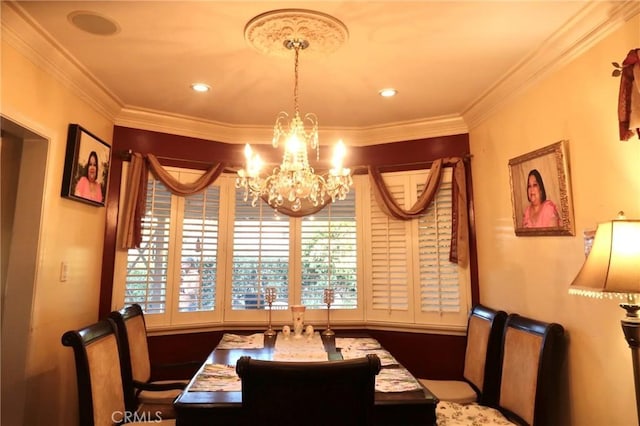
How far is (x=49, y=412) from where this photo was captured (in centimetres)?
235

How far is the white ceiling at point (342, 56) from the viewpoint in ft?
6.12

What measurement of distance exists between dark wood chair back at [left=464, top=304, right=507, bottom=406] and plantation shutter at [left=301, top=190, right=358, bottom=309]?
43.3 inches

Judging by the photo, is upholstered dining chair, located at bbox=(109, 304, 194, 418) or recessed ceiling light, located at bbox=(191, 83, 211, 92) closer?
upholstered dining chair, located at bbox=(109, 304, 194, 418)

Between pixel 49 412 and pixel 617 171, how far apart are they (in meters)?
3.50

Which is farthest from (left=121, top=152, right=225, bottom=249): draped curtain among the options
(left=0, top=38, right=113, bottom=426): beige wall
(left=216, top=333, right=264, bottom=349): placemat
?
(left=216, top=333, right=264, bottom=349): placemat

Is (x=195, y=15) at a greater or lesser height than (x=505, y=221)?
greater

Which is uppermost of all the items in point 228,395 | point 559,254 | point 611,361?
point 559,254

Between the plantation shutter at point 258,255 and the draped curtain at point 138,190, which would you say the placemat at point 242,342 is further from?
the draped curtain at point 138,190

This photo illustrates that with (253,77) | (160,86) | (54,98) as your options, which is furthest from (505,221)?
(54,98)

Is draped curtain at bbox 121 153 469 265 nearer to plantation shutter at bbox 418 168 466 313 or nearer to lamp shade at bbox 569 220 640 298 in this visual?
plantation shutter at bbox 418 168 466 313

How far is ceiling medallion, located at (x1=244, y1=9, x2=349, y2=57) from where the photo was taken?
6.29 feet

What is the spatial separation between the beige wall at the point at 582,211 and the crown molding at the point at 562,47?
0.05 metres

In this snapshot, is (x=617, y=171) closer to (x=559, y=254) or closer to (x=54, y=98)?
(x=559, y=254)

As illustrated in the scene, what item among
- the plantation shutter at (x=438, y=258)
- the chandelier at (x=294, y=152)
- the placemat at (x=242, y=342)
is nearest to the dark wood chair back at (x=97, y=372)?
the placemat at (x=242, y=342)
